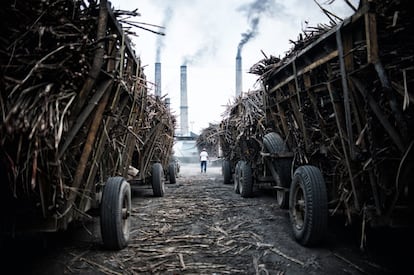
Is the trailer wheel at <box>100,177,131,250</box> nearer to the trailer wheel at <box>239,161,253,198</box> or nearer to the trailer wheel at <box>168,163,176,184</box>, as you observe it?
the trailer wheel at <box>239,161,253,198</box>

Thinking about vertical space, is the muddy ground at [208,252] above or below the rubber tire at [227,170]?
below

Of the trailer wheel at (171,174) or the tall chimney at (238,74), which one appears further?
the tall chimney at (238,74)

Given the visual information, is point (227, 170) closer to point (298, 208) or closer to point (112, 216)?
point (298, 208)

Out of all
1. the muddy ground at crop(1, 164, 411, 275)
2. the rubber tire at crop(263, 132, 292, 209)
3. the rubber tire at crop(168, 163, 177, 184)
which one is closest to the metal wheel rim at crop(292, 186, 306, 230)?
the muddy ground at crop(1, 164, 411, 275)

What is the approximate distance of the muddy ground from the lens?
312 centimetres

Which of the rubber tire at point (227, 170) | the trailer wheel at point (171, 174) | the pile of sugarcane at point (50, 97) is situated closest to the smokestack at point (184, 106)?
the trailer wheel at point (171, 174)

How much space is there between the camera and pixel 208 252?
3.65 m

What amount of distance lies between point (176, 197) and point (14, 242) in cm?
442

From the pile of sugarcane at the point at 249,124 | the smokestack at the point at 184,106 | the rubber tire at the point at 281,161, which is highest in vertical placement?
the smokestack at the point at 184,106

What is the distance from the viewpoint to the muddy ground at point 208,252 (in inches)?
123

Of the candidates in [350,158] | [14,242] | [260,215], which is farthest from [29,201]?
[260,215]

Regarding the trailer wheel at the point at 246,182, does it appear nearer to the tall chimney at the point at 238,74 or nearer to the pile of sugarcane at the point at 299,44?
the pile of sugarcane at the point at 299,44

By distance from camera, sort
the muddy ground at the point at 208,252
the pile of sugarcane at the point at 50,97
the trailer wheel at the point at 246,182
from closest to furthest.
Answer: the pile of sugarcane at the point at 50,97 → the muddy ground at the point at 208,252 → the trailer wheel at the point at 246,182

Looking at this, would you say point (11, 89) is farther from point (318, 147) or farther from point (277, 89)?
point (277, 89)
